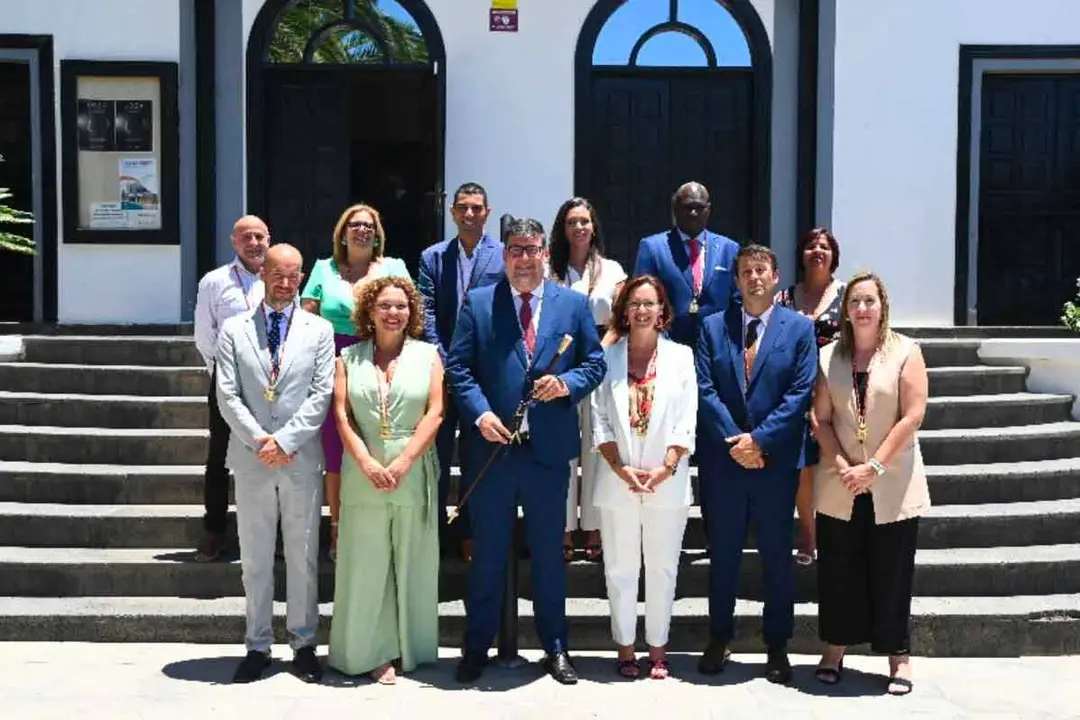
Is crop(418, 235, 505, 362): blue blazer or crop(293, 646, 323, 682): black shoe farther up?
crop(418, 235, 505, 362): blue blazer

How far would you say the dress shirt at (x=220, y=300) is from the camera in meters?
6.22

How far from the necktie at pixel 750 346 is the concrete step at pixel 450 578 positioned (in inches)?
53.8

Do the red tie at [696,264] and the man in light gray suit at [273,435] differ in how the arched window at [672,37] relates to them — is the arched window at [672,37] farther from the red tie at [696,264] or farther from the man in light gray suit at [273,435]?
the man in light gray suit at [273,435]

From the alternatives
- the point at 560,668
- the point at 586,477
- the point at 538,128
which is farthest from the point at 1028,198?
the point at 560,668

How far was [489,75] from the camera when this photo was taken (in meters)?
9.88

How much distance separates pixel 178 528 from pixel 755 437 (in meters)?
3.37

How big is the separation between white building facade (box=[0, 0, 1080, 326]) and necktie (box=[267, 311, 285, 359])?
4336mm

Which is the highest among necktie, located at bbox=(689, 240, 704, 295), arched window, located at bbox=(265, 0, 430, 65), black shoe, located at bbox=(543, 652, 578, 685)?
arched window, located at bbox=(265, 0, 430, 65)

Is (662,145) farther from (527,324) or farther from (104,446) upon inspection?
(104,446)

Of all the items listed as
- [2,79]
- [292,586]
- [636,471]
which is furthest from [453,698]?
[2,79]

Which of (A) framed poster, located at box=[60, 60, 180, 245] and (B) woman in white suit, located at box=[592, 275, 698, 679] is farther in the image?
(A) framed poster, located at box=[60, 60, 180, 245]

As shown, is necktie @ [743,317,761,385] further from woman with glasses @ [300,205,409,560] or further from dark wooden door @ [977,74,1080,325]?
dark wooden door @ [977,74,1080,325]

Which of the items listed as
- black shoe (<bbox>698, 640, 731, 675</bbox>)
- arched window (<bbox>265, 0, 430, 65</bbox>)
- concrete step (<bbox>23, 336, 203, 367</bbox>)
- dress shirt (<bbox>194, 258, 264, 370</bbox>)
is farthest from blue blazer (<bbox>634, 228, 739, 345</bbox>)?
arched window (<bbox>265, 0, 430, 65</bbox>)

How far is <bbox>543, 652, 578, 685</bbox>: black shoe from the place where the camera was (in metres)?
5.57
